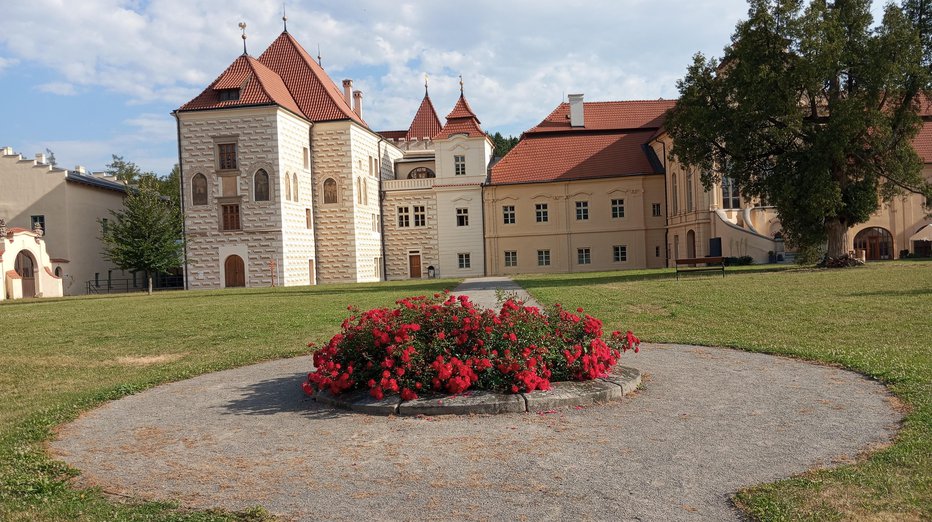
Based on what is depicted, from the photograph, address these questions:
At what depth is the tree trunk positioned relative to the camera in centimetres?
3228

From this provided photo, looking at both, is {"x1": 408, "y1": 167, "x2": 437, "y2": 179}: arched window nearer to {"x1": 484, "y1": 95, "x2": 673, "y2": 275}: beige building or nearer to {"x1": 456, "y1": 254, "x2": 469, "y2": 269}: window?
{"x1": 484, "y1": 95, "x2": 673, "y2": 275}: beige building

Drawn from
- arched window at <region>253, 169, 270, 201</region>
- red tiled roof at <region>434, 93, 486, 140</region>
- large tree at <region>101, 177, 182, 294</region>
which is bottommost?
large tree at <region>101, 177, 182, 294</region>

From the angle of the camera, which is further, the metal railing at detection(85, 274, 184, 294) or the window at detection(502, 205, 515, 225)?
the window at detection(502, 205, 515, 225)

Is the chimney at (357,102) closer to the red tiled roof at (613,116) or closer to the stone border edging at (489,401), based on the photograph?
the red tiled roof at (613,116)

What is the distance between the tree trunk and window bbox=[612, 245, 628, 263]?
2129cm

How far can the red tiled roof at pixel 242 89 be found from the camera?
4478cm

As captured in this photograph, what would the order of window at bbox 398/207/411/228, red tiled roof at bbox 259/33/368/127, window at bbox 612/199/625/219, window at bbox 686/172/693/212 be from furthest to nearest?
1. window at bbox 398/207/411/228
2. window at bbox 612/199/625/219
3. red tiled roof at bbox 259/33/368/127
4. window at bbox 686/172/693/212

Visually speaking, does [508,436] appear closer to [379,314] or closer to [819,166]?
[379,314]

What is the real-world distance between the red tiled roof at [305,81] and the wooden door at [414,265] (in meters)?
10.5

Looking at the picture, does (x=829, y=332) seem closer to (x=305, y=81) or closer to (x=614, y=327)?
(x=614, y=327)

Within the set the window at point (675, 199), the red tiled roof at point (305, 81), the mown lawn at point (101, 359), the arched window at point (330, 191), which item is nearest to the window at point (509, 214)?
the window at point (675, 199)

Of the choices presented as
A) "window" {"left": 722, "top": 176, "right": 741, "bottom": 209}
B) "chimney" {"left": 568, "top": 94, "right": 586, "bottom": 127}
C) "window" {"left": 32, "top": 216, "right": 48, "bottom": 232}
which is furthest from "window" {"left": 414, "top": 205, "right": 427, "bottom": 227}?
"window" {"left": 32, "top": 216, "right": 48, "bottom": 232}

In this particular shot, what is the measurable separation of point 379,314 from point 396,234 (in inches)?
1839

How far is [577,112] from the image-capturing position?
188 ft
